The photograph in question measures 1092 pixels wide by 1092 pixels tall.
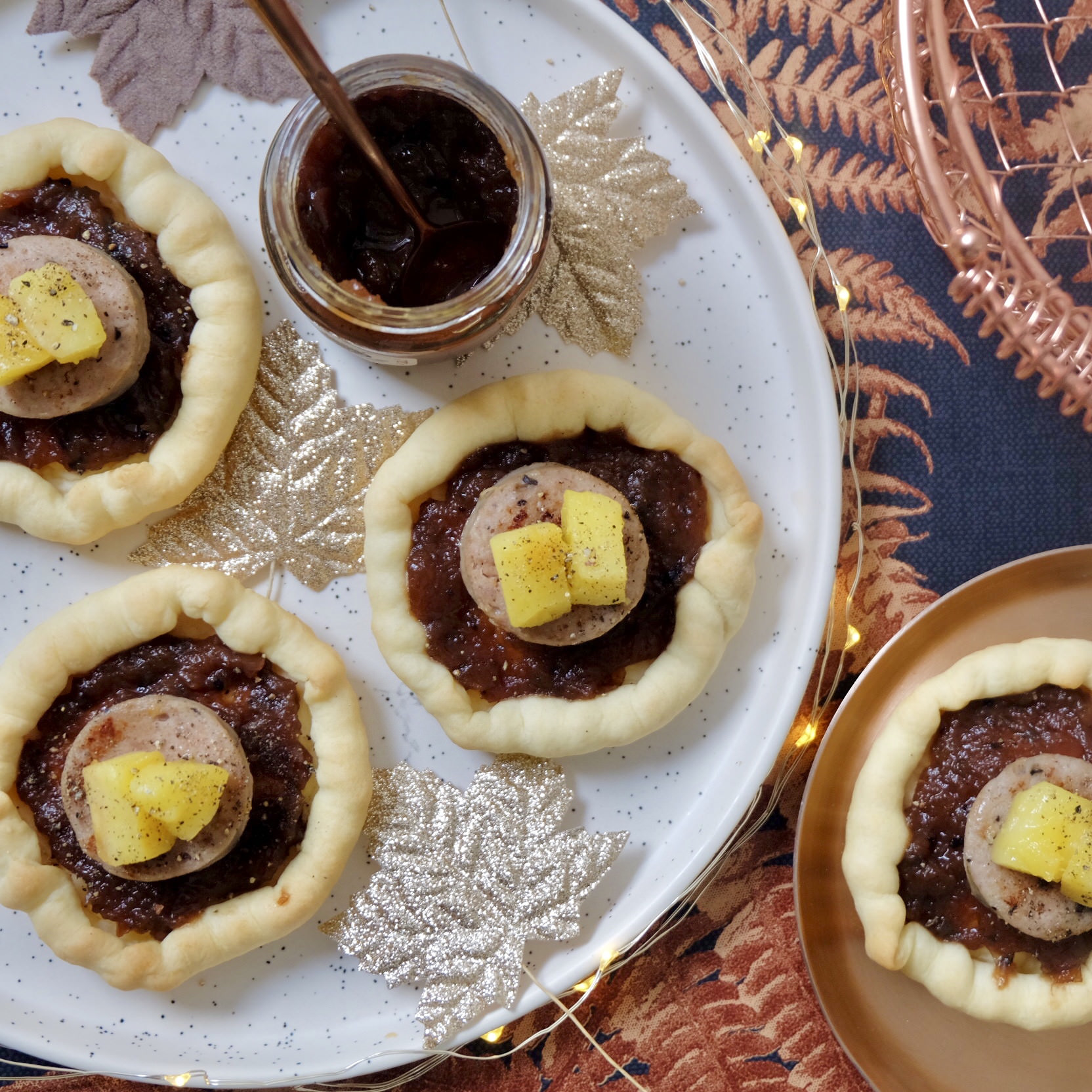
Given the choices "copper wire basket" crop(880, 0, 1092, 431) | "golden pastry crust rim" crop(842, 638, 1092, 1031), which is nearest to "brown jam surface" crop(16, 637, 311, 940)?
"golden pastry crust rim" crop(842, 638, 1092, 1031)

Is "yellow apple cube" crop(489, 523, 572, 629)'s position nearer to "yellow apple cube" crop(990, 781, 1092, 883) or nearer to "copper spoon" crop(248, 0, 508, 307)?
"copper spoon" crop(248, 0, 508, 307)

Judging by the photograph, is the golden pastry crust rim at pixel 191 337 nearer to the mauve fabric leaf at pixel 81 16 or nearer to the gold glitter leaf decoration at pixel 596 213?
the mauve fabric leaf at pixel 81 16

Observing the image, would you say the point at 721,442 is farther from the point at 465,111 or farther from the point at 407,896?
the point at 407,896

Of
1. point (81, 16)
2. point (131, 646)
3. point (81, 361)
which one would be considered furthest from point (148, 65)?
point (131, 646)

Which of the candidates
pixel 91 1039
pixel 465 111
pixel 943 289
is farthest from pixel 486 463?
pixel 91 1039

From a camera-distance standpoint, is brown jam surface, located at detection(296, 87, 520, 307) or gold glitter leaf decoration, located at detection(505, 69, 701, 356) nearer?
brown jam surface, located at detection(296, 87, 520, 307)

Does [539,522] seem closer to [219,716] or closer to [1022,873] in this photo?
[219,716]
